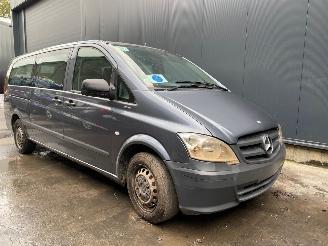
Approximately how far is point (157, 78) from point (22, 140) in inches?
133

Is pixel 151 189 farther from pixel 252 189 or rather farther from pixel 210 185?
pixel 252 189

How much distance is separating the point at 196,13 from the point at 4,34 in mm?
16552

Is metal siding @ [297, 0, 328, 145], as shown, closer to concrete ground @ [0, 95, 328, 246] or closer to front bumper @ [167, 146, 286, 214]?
concrete ground @ [0, 95, 328, 246]

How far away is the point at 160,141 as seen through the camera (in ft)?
10.5

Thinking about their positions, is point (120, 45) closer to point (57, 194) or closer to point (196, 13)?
point (57, 194)


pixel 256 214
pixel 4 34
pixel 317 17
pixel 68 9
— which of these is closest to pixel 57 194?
pixel 256 214

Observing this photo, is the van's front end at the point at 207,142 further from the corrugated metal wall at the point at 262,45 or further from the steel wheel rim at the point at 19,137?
the steel wheel rim at the point at 19,137

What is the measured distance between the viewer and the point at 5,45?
19891mm

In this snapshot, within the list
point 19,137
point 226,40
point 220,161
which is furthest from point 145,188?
point 226,40

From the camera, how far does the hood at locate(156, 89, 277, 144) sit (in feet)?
10.3

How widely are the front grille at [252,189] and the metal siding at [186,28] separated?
13.5ft

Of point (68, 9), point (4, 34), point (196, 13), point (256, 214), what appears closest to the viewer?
point (256, 214)

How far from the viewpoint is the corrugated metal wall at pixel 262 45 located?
17.7ft

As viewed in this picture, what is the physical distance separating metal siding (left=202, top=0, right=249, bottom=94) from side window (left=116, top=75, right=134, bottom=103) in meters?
3.33
